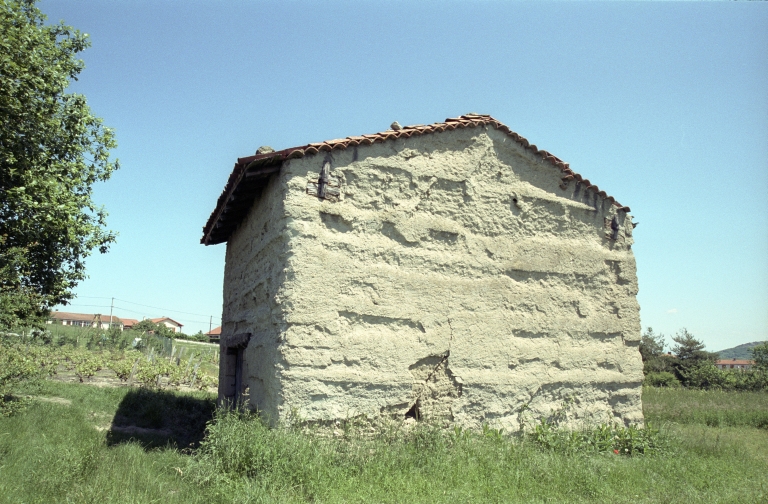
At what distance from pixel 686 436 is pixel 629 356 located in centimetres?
185

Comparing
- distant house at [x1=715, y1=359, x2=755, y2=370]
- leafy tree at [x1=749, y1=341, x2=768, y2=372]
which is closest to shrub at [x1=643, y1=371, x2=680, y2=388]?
leafy tree at [x1=749, y1=341, x2=768, y2=372]

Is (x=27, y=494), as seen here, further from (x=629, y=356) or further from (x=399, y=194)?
(x=629, y=356)

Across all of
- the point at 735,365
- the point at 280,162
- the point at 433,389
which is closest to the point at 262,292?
the point at 280,162

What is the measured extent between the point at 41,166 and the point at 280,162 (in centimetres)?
768

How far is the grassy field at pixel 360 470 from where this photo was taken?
4.92 metres

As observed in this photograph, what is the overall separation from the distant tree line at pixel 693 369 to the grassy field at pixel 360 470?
766 inches

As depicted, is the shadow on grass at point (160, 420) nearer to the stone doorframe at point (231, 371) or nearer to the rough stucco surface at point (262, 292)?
the stone doorframe at point (231, 371)

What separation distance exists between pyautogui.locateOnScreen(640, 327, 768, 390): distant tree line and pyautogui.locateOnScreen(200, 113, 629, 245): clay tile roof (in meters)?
19.8

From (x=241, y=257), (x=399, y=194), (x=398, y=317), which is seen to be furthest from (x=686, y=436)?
(x=241, y=257)

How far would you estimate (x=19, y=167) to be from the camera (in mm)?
10758

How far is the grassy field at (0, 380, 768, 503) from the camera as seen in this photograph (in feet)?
16.1

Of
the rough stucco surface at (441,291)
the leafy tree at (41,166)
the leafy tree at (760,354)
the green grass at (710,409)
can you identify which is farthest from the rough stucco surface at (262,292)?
the leafy tree at (760,354)

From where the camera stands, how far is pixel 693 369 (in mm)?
28891

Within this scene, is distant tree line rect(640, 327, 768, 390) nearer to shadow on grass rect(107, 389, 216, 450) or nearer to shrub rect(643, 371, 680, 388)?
shrub rect(643, 371, 680, 388)
